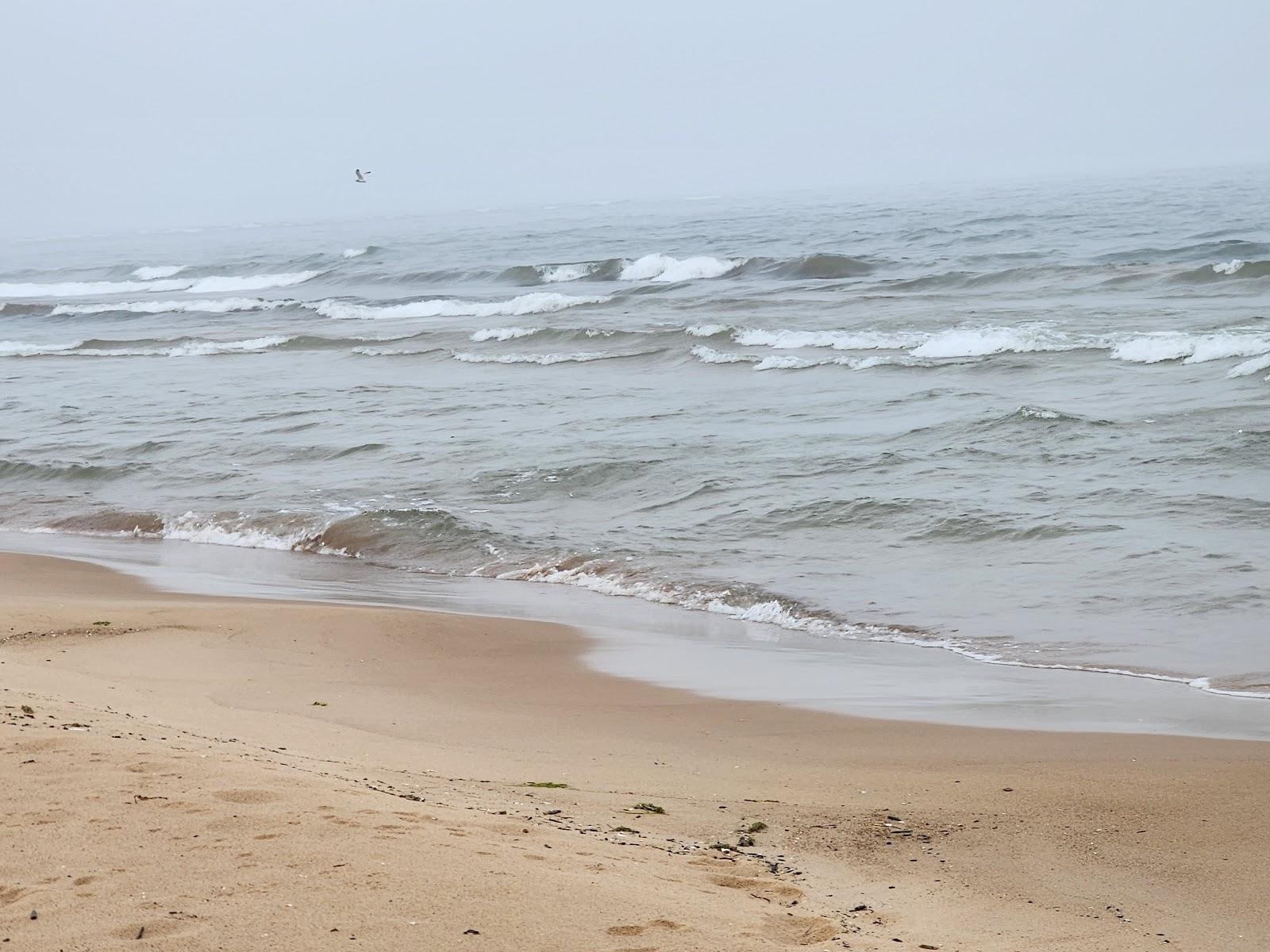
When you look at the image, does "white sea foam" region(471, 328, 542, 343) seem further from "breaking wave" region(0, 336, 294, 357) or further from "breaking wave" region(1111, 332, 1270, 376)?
"breaking wave" region(1111, 332, 1270, 376)

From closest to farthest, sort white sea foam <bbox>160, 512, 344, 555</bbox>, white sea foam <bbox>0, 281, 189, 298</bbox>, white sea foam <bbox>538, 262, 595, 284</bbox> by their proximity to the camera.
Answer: white sea foam <bbox>160, 512, 344, 555</bbox> < white sea foam <bbox>538, 262, 595, 284</bbox> < white sea foam <bbox>0, 281, 189, 298</bbox>

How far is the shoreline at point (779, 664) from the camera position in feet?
18.9

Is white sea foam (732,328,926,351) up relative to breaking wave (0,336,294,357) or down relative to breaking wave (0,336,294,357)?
down

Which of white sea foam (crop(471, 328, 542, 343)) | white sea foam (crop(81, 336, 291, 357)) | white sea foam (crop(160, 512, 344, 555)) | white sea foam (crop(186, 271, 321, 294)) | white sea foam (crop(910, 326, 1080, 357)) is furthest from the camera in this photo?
white sea foam (crop(186, 271, 321, 294))

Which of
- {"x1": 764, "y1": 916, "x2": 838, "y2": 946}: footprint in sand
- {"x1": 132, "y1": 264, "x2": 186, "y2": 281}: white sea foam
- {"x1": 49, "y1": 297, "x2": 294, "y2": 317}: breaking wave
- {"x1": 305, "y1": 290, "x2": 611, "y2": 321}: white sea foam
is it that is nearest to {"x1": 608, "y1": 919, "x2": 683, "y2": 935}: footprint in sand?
{"x1": 764, "y1": 916, "x2": 838, "y2": 946}: footprint in sand

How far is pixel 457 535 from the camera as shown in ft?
34.7

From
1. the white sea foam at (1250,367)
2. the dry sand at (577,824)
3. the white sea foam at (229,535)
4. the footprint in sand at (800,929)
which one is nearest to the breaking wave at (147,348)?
the white sea foam at (229,535)

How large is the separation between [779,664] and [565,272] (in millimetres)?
32371

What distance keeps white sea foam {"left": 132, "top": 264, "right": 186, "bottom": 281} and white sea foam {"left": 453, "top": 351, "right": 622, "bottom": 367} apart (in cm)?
3447

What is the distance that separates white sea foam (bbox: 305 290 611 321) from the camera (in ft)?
98.2

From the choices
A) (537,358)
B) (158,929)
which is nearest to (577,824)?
(158,929)

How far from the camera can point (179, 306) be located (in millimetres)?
38500

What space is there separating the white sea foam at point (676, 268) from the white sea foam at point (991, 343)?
16.6m

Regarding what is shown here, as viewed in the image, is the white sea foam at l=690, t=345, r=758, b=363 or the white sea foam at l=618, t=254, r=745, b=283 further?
the white sea foam at l=618, t=254, r=745, b=283
